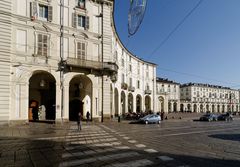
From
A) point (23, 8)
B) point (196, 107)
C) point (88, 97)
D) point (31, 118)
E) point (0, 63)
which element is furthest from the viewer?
point (196, 107)

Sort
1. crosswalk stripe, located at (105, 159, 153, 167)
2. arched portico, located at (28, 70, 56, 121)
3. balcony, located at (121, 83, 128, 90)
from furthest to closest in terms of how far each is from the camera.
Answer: balcony, located at (121, 83, 128, 90) → arched portico, located at (28, 70, 56, 121) → crosswalk stripe, located at (105, 159, 153, 167)

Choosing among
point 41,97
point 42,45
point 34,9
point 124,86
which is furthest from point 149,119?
point 34,9

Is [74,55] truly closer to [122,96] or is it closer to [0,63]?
[0,63]

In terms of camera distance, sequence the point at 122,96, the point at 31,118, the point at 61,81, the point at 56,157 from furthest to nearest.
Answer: the point at 122,96 < the point at 31,118 < the point at 61,81 < the point at 56,157

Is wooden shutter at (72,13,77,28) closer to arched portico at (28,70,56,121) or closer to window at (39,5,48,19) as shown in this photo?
window at (39,5,48,19)

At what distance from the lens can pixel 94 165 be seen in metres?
8.46

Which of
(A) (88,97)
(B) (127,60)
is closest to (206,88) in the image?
(B) (127,60)

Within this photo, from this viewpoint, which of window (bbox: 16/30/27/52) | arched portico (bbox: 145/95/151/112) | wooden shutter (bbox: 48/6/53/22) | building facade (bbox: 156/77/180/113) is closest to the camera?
window (bbox: 16/30/27/52)

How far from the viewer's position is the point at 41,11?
27188 mm

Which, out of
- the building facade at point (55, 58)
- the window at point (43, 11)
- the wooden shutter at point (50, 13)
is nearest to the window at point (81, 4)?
the building facade at point (55, 58)

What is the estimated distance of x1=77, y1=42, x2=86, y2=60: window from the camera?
1158 inches

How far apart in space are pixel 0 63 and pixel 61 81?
675cm

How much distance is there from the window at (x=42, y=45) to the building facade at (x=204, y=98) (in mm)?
91025

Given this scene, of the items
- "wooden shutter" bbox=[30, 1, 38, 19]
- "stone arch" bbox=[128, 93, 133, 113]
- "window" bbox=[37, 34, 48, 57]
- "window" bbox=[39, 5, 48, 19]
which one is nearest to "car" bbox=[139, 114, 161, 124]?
"window" bbox=[37, 34, 48, 57]
